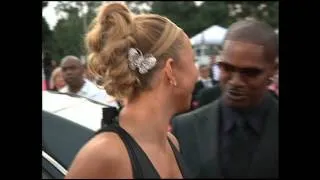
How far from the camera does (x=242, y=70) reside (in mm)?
1251

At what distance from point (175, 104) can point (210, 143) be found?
172 mm

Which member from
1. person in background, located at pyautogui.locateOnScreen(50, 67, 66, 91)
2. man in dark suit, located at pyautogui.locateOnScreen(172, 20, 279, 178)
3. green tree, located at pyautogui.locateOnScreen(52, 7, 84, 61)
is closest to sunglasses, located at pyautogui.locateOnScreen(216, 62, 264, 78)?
man in dark suit, located at pyautogui.locateOnScreen(172, 20, 279, 178)

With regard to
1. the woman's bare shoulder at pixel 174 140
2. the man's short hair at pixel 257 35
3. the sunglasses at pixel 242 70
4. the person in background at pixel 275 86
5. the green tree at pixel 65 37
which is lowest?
the woman's bare shoulder at pixel 174 140

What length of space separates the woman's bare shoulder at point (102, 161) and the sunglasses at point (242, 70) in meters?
0.30

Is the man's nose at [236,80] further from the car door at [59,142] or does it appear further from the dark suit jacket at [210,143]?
the car door at [59,142]

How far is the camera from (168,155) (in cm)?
149

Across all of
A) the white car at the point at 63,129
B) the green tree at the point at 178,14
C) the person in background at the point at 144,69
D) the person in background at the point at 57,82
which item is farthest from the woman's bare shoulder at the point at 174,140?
the person in background at the point at 57,82

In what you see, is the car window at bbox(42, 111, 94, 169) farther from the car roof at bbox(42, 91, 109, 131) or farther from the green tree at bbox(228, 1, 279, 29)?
the green tree at bbox(228, 1, 279, 29)

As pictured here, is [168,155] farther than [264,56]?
Yes

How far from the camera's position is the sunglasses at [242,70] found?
123cm

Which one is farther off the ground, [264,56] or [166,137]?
[264,56]
